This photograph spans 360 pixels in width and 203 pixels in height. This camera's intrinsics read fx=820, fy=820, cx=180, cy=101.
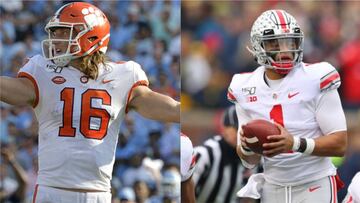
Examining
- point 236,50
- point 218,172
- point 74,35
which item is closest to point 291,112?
point 74,35

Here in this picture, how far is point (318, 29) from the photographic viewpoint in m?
9.03

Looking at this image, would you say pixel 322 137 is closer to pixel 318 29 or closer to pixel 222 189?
pixel 222 189

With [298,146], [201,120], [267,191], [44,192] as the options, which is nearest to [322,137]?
[298,146]

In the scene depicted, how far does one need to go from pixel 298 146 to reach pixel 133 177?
15.1ft

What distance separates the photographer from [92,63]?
3.59m

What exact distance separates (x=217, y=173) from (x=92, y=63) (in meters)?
1.92

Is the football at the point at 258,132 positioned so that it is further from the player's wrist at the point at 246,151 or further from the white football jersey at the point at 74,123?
the white football jersey at the point at 74,123

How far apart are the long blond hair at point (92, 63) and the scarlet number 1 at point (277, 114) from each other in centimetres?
81

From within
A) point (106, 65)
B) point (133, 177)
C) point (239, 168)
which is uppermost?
point (106, 65)

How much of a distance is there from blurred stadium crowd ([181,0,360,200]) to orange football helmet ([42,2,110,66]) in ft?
15.7

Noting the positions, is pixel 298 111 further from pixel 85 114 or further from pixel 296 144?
pixel 85 114

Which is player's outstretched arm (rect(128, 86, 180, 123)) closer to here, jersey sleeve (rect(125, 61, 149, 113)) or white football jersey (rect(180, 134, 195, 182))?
jersey sleeve (rect(125, 61, 149, 113))

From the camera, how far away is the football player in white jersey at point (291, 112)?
3.66m

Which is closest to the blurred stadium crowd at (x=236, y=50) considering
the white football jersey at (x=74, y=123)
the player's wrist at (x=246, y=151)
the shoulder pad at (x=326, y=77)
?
the player's wrist at (x=246, y=151)
